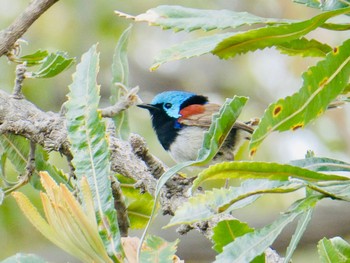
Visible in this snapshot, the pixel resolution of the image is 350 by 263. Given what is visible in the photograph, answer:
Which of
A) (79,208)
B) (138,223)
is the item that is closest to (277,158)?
(138,223)

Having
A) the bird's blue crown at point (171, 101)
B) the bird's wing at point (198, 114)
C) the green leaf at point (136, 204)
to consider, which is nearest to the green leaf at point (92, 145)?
the green leaf at point (136, 204)

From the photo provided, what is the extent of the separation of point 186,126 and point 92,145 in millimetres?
2341

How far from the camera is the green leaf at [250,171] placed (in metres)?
1.31

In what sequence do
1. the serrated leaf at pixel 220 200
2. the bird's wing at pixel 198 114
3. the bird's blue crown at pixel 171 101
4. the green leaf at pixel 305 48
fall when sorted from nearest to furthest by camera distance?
1. the serrated leaf at pixel 220 200
2. the green leaf at pixel 305 48
3. the bird's wing at pixel 198 114
4. the bird's blue crown at pixel 171 101

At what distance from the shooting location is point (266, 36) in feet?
4.68

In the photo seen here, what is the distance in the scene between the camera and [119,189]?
2.05 metres

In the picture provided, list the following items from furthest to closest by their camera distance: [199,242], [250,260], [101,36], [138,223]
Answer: [101,36] < [199,242] < [138,223] < [250,260]

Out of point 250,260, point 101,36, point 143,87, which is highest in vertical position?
point 250,260

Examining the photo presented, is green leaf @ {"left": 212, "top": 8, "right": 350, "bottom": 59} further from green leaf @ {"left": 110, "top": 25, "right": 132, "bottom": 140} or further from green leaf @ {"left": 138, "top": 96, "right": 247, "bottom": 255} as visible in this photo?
green leaf @ {"left": 110, "top": 25, "right": 132, "bottom": 140}

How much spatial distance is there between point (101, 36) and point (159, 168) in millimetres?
4161

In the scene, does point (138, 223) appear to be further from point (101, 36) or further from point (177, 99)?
point (101, 36)

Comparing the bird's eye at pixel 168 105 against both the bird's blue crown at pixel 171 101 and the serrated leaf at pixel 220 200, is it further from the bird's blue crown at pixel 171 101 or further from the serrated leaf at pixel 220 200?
the serrated leaf at pixel 220 200

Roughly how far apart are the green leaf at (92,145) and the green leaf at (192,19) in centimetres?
23

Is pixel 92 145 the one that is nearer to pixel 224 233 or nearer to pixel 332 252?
pixel 224 233
